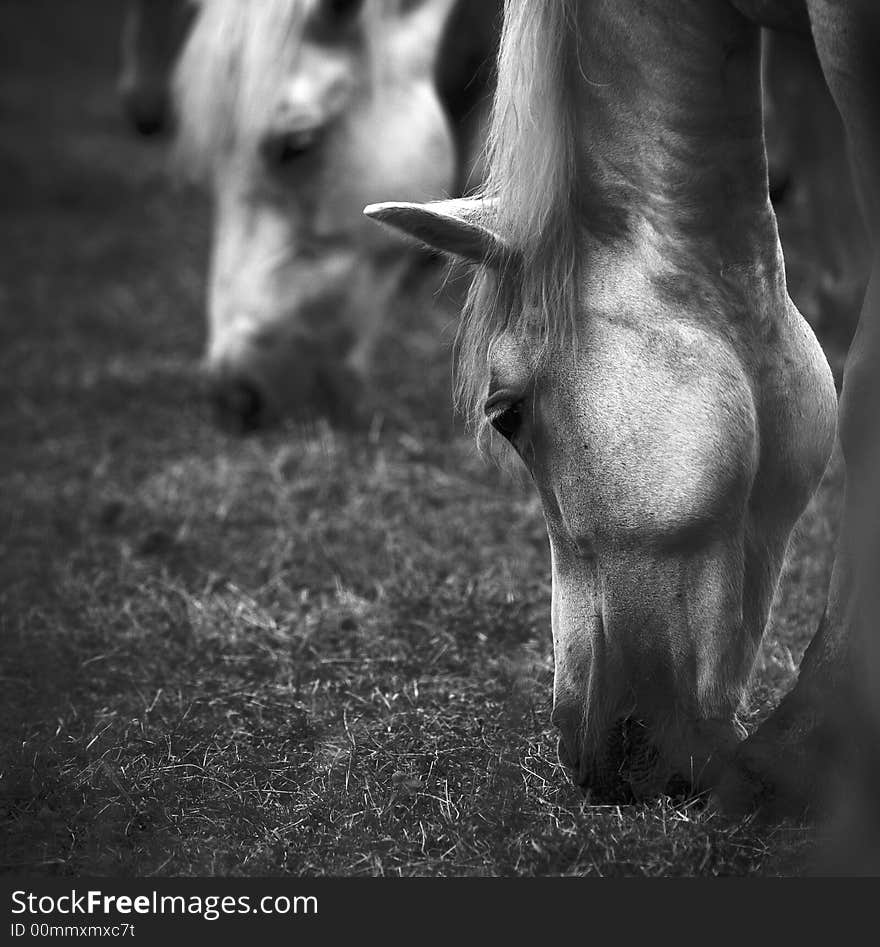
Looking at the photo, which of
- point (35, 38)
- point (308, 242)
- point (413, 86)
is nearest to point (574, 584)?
point (308, 242)

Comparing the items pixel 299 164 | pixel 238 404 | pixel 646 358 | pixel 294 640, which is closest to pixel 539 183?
pixel 646 358

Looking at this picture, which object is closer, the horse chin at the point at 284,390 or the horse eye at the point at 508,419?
the horse eye at the point at 508,419

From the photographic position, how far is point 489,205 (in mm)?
Result: 2299

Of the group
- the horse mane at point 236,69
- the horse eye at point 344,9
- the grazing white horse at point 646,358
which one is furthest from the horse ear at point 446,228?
the horse eye at point 344,9

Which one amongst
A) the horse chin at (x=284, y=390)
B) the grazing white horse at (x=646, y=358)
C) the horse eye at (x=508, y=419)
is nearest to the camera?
the grazing white horse at (x=646, y=358)

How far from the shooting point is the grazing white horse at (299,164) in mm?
4441

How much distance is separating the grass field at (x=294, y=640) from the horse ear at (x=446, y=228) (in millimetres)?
737

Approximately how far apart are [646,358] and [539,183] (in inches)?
13.4

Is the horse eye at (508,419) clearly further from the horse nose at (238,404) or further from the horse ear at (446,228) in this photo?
the horse nose at (238,404)

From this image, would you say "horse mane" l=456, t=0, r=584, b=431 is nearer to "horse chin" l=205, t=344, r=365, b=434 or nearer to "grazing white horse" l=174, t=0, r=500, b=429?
"grazing white horse" l=174, t=0, r=500, b=429

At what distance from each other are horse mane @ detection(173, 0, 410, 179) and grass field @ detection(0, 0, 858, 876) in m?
1.04

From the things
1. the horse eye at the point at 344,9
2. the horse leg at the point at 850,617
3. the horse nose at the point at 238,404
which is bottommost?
the horse nose at the point at 238,404

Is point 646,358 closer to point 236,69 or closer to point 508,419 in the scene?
point 508,419

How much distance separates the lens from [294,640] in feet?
10.4
